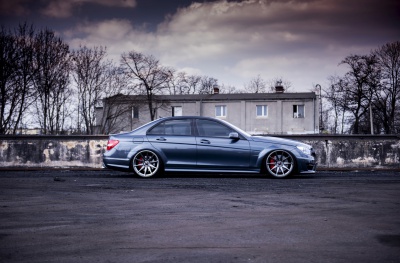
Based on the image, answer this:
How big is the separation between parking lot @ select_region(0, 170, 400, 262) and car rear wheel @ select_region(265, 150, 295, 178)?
2.76 m

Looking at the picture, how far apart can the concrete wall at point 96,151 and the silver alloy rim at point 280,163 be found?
142 inches

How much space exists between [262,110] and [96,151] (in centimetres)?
3916

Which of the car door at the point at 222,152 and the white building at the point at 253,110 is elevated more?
the white building at the point at 253,110

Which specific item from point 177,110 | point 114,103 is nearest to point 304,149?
point 114,103

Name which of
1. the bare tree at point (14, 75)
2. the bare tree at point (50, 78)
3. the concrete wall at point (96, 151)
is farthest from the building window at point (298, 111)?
the concrete wall at point (96, 151)

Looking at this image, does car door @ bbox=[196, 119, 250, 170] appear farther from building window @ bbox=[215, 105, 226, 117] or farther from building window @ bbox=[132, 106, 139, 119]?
building window @ bbox=[132, 106, 139, 119]

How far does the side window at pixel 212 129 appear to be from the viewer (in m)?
10.8

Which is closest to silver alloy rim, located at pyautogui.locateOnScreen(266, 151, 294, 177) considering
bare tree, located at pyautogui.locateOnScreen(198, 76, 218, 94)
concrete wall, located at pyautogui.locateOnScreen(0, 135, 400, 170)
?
concrete wall, located at pyautogui.locateOnScreen(0, 135, 400, 170)

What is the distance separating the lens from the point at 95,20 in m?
28.6

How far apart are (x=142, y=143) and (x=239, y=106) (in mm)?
42550

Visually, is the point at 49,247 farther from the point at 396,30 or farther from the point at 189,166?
the point at 396,30

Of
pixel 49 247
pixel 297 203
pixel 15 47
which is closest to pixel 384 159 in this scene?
pixel 297 203

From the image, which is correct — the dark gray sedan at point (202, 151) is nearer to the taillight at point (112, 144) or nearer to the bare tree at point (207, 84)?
the taillight at point (112, 144)

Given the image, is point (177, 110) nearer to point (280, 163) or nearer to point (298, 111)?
point (298, 111)
